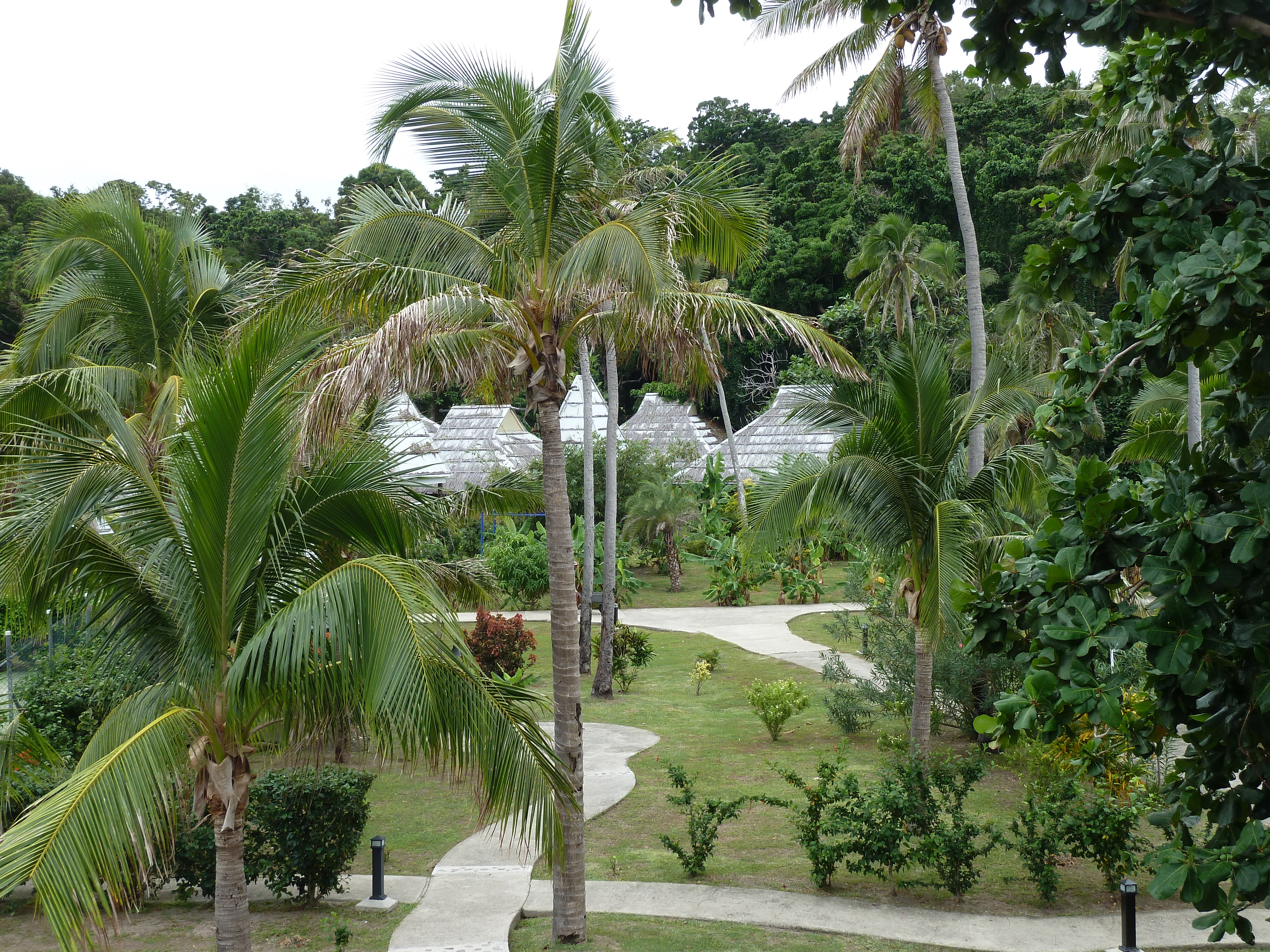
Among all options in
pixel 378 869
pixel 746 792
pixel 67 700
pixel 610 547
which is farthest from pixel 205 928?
pixel 610 547

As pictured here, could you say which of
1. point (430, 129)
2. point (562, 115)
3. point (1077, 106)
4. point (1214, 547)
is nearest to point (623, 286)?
point (562, 115)

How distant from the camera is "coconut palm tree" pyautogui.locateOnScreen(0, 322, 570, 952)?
512cm

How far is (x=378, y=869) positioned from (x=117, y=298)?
27.5 ft

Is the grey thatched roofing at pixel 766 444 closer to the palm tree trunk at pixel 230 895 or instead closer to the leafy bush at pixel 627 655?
the leafy bush at pixel 627 655

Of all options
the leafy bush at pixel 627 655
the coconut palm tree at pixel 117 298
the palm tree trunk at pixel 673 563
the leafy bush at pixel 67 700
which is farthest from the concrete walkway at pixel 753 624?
the leafy bush at pixel 67 700

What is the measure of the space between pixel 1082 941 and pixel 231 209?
151ft

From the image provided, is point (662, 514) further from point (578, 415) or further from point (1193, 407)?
point (1193, 407)

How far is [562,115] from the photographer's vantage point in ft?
24.3

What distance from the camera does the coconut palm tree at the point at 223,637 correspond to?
5.12 meters

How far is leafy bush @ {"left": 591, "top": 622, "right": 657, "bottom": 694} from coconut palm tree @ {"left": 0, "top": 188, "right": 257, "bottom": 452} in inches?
332

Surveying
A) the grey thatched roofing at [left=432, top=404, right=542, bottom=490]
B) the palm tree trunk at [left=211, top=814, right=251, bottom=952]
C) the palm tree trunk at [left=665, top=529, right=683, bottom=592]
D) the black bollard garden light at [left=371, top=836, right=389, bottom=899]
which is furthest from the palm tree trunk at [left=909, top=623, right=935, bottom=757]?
the grey thatched roofing at [left=432, top=404, right=542, bottom=490]

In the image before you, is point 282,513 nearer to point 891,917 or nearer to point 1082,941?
point 891,917

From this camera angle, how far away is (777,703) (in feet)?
46.0

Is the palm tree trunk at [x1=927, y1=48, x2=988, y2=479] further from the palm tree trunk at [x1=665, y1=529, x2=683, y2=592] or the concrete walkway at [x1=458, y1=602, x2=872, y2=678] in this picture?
the palm tree trunk at [x1=665, y1=529, x2=683, y2=592]
